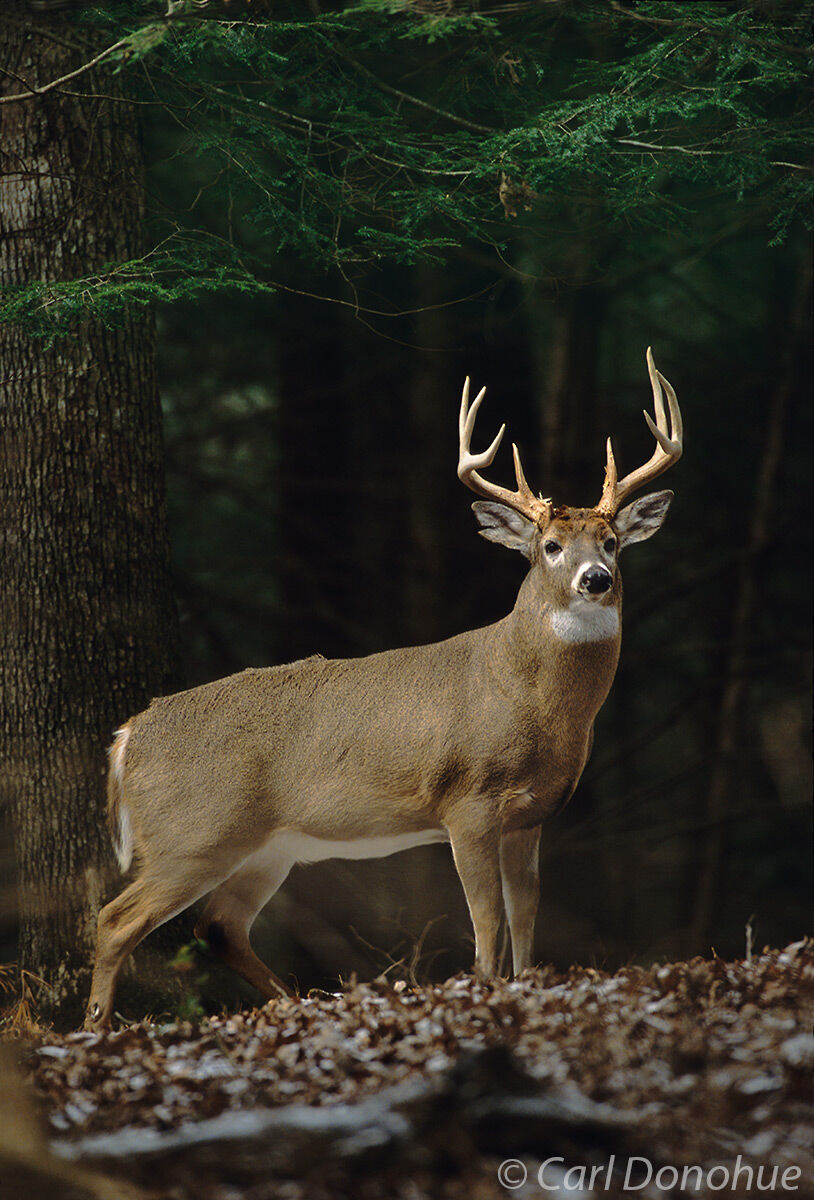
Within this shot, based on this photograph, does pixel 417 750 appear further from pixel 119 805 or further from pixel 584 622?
pixel 119 805

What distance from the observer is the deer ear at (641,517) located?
5055mm

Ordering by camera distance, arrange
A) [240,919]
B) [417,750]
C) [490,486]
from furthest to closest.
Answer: [240,919] < [490,486] < [417,750]

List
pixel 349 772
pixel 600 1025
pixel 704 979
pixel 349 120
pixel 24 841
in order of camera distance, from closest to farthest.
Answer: pixel 600 1025 < pixel 704 979 < pixel 349 772 < pixel 24 841 < pixel 349 120

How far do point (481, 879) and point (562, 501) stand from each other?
363cm

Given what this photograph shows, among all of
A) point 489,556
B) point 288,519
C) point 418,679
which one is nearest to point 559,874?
point 489,556

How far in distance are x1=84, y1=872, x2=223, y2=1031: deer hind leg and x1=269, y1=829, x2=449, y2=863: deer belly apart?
36 centimetres

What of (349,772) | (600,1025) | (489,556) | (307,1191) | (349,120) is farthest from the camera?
(489,556)

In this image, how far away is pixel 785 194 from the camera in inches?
236

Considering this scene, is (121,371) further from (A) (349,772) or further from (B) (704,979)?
(B) (704,979)

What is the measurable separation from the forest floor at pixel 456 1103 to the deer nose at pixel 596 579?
4.76ft

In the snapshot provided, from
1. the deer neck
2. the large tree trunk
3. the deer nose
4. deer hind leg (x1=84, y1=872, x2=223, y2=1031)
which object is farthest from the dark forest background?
the deer nose

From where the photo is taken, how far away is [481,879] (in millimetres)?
4914

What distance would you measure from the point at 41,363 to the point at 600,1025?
363 cm

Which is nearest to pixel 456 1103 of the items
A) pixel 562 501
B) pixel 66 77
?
pixel 66 77
